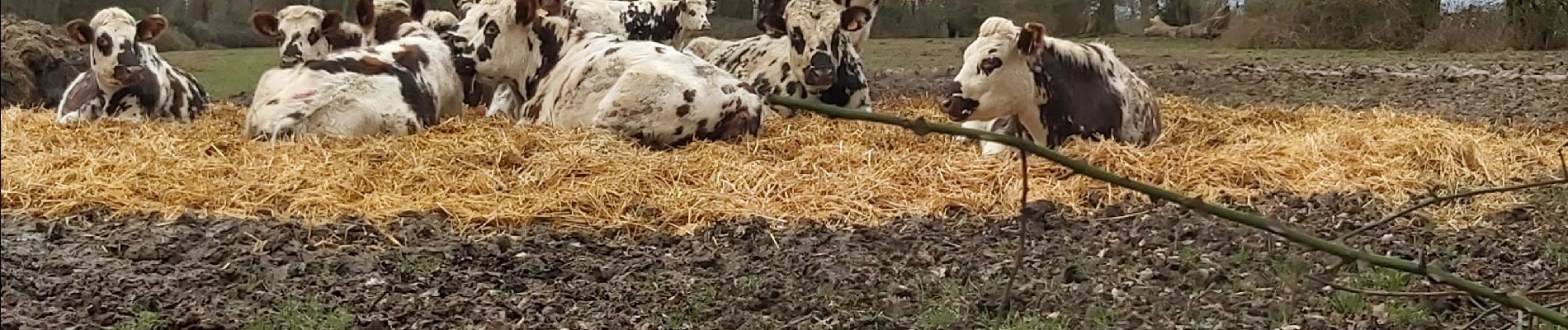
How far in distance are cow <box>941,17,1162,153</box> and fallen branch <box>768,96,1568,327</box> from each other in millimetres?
3927

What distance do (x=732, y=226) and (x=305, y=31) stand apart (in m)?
2.83

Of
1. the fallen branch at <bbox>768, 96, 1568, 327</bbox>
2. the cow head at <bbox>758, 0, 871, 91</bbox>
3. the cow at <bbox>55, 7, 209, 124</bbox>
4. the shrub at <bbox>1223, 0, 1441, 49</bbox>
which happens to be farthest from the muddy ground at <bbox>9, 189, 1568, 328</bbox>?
the shrub at <bbox>1223, 0, 1441, 49</bbox>

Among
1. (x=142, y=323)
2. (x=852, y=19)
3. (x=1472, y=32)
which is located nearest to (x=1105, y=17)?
(x=852, y=19)

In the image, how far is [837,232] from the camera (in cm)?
417

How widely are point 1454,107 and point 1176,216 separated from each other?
13.3 ft

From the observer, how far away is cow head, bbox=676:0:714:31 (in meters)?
9.30

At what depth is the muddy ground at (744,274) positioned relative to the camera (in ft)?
10.1

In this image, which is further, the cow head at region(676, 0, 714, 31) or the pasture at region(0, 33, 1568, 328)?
the cow head at region(676, 0, 714, 31)

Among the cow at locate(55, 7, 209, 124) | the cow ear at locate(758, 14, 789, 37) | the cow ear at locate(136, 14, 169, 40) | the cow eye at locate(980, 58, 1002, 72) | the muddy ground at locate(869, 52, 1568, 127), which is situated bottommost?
the muddy ground at locate(869, 52, 1568, 127)

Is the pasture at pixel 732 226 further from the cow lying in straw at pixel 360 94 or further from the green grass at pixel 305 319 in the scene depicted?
the cow lying in straw at pixel 360 94

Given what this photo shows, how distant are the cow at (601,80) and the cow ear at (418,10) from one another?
0.71 m

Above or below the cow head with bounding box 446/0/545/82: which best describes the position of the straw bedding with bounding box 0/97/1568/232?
below

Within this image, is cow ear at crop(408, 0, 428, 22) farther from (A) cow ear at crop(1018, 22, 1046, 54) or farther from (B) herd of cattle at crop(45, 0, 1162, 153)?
(A) cow ear at crop(1018, 22, 1046, 54)

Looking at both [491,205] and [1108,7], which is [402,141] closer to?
[491,205]
